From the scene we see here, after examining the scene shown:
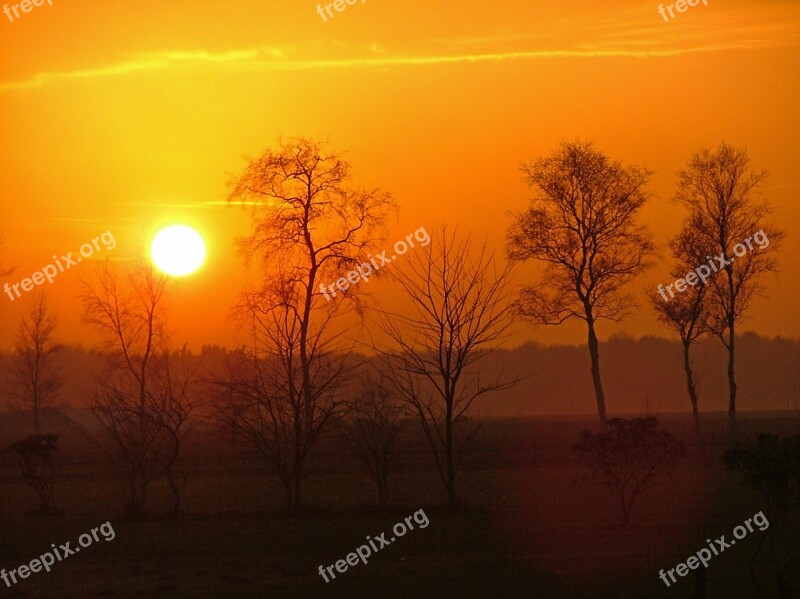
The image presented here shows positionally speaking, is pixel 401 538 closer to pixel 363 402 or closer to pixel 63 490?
pixel 363 402

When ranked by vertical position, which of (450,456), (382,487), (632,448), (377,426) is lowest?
(382,487)

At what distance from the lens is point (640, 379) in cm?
18762

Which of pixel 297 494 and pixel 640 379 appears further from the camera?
pixel 640 379

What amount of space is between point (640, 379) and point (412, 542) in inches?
6814

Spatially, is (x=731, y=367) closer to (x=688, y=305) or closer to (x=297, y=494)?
(x=688, y=305)

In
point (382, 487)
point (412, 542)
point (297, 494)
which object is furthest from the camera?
point (382, 487)

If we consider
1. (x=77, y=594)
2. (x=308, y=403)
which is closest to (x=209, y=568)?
(x=77, y=594)

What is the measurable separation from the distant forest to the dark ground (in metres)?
136

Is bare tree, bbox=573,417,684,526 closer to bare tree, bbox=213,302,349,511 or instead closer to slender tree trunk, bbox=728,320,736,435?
bare tree, bbox=213,302,349,511

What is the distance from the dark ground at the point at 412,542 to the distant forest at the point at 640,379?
136010 mm

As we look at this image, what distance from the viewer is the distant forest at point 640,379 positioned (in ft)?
571

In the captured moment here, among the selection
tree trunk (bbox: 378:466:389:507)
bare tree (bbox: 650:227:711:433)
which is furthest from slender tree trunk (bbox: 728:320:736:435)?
tree trunk (bbox: 378:466:389:507)

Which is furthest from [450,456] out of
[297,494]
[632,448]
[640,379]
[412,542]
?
[640,379]

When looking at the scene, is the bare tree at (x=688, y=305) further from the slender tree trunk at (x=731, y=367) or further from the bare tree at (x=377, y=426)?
the bare tree at (x=377, y=426)
